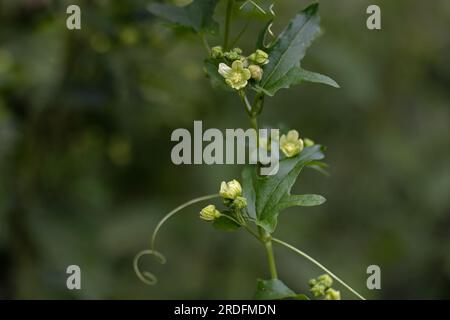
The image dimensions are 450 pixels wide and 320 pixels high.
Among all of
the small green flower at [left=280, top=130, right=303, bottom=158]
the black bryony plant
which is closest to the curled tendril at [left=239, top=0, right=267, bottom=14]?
the black bryony plant

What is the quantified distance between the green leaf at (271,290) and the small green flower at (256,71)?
245 mm

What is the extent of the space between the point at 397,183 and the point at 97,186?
905 millimetres

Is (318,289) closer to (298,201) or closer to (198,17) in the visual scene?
(298,201)

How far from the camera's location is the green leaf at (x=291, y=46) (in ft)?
3.11

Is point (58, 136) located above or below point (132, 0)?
below

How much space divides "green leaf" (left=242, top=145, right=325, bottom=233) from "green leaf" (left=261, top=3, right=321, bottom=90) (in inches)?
4.2

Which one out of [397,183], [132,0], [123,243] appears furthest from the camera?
[397,183]

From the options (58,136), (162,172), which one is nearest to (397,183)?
(162,172)

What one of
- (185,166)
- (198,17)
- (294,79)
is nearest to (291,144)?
(294,79)

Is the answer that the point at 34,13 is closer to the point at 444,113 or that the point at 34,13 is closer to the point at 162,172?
the point at 162,172

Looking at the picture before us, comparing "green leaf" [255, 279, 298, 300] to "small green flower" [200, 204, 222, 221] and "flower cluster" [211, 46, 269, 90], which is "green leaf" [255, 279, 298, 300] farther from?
"flower cluster" [211, 46, 269, 90]

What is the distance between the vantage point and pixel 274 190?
0.94 m

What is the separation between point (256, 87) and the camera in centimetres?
93

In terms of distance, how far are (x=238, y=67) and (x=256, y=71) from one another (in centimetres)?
2
